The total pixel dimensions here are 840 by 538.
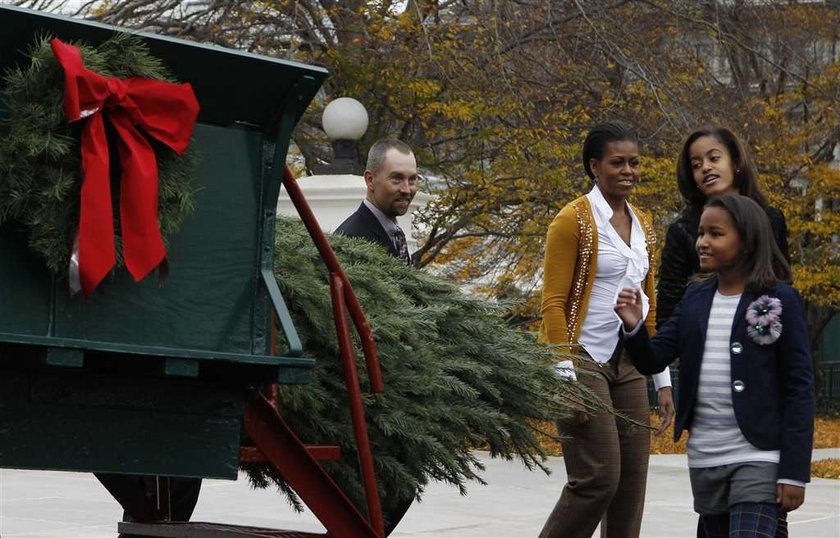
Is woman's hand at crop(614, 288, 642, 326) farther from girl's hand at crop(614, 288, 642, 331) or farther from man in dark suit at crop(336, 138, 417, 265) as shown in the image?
man in dark suit at crop(336, 138, 417, 265)

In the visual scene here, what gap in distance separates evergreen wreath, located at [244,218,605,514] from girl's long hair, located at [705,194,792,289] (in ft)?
2.39

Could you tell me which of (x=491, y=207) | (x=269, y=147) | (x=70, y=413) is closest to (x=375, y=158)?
(x=269, y=147)

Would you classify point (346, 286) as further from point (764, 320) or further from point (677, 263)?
point (677, 263)

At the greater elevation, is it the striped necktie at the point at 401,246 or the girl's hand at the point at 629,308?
the striped necktie at the point at 401,246

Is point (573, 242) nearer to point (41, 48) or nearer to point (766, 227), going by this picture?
point (766, 227)

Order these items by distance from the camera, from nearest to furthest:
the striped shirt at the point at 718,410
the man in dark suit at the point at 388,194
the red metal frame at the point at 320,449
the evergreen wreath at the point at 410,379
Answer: the red metal frame at the point at 320,449 < the evergreen wreath at the point at 410,379 < the striped shirt at the point at 718,410 < the man in dark suit at the point at 388,194

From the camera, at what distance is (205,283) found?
3502mm

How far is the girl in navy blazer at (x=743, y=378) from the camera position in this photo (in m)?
4.55

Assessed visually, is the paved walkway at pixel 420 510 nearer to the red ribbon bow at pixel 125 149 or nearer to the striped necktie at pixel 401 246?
the striped necktie at pixel 401 246

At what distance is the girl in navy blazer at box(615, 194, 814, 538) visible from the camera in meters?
4.55

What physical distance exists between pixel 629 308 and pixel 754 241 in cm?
47

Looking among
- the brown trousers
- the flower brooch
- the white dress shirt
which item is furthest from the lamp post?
the flower brooch

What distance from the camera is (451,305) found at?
186 inches

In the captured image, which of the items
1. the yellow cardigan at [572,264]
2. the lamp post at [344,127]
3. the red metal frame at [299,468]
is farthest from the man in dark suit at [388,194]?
the lamp post at [344,127]
